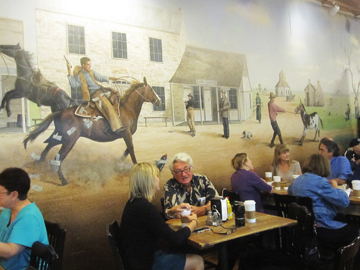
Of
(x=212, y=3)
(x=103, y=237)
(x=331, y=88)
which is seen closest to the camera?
(x=103, y=237)

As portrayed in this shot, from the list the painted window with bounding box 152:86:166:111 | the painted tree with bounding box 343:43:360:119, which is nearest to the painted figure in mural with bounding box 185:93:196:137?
the painted window with bounding box 152:86:166:111

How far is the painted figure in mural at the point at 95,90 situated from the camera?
354 cm

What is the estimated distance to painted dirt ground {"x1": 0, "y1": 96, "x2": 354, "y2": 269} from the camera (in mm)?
3195

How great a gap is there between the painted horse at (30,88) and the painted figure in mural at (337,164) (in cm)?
326

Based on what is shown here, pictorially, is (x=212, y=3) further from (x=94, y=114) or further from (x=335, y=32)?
(x=335, y=32)

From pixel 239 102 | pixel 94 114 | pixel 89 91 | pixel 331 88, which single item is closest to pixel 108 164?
pixel 94 114

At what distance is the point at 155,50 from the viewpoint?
4227 mm

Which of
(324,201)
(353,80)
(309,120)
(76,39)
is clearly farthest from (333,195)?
(353,80)

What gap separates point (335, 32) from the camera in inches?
281

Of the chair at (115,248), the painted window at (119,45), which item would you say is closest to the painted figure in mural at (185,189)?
the chair at (115,248)

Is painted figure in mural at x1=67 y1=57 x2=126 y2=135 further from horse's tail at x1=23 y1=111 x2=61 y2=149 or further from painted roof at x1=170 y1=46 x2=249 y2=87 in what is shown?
painted roof at x1=170 y1=46 x2=249 y2=87

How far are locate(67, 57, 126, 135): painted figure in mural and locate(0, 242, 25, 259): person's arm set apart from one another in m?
1.99

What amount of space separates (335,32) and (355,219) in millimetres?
5441

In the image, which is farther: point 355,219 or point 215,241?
point 355,219
